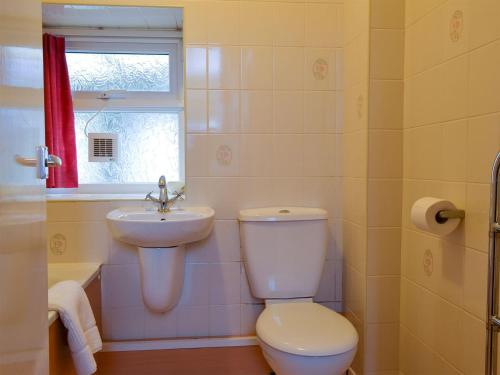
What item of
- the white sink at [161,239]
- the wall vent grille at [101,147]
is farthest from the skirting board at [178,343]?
the wall vent grille at [101,147]

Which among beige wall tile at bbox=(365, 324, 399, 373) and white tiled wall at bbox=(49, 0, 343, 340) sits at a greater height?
white tiled wall at bbox=(49, 0, 343, 340)

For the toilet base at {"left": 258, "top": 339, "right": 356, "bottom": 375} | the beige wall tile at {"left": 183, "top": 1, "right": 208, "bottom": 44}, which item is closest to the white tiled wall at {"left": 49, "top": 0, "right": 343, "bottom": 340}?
the beige wall tile at {"left": 183, "top": 1, "right": 208, "bottom": 44}

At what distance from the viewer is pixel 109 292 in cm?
188

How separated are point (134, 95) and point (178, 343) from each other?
1345 mm

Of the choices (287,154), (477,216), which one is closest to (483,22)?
(477,216)

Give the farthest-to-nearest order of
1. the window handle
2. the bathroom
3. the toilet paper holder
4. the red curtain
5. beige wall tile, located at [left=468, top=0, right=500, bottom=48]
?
1. the red curtain
2. the bathroom
3. the toilet paper holder
4. beige wall tile, located at [left=468, top=0, right=500, bottom=48]
5. the window handle

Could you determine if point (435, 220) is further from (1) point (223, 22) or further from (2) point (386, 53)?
(1) point (223, 22)

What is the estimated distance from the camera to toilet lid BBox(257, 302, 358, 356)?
1.25 meters

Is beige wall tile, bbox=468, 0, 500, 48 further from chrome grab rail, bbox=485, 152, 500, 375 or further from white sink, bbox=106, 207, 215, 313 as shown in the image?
white sink, bbox=106, 207, 215, 313

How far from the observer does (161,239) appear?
5.24ft

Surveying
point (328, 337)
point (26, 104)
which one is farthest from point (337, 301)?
point (26, 104)

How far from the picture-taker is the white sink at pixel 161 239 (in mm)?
1561

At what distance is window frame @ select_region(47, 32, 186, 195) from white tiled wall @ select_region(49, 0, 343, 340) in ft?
0.97

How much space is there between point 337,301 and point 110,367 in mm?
1144
